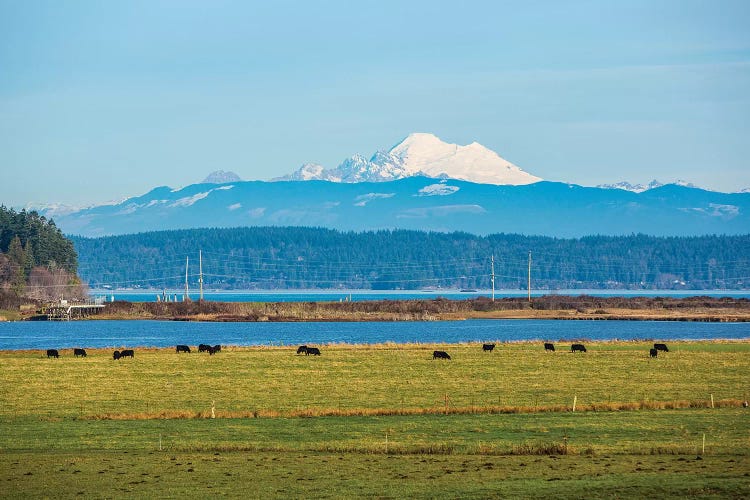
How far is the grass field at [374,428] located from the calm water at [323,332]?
3434cm

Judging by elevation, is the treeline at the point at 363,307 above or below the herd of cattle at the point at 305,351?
above

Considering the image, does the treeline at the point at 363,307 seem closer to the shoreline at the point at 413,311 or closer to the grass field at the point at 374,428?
the shoreline at the point at 413,311

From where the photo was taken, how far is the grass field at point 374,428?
102ft

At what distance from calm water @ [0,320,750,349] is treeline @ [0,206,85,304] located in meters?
18.3

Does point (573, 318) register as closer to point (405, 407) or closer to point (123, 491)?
point (405, 407)

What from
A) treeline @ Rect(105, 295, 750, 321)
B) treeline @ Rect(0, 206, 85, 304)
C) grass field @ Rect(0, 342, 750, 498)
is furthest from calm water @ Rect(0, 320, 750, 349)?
grass field @ Rect(0, 342, 750, 498)

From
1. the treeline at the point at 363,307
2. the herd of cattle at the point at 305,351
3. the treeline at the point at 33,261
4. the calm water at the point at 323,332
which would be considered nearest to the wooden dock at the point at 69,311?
the treeline at the point at 363,307

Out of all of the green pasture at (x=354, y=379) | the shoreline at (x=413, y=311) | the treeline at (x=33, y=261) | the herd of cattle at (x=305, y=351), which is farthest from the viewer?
the treeline at (x=33, y=261)

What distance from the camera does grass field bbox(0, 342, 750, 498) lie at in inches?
1228

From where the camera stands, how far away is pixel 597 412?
151 feet

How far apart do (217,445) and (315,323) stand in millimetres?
110954

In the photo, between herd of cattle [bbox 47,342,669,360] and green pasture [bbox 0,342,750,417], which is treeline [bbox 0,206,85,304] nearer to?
herd of cattle [bbox 47,342,669,360]

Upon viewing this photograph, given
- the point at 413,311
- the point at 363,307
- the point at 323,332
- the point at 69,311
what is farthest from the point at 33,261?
the point at 323,332

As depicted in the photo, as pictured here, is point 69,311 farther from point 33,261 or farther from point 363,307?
point 363,307
